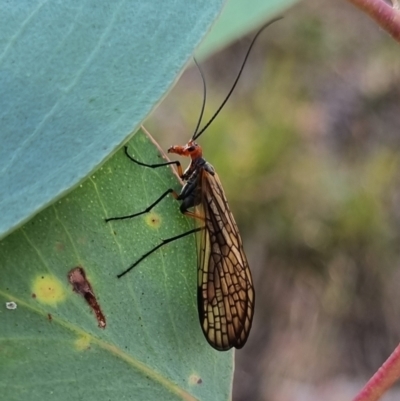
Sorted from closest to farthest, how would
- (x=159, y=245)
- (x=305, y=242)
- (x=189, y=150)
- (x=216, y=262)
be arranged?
(x=159, y=245) → (x=216, y=262) → (x=189, y=150) → (x=305, y=242)

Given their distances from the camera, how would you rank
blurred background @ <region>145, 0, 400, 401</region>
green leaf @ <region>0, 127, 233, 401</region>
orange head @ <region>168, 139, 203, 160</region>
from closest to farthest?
1. green leaf @ <region>0, 127, 233, 401</region>
2. orange head @ <region>168, 139, 203, 160</region>
3. blurred background @ <region>145, 0, 400, 401</region>

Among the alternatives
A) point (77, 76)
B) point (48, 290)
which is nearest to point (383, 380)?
point (48, 290)

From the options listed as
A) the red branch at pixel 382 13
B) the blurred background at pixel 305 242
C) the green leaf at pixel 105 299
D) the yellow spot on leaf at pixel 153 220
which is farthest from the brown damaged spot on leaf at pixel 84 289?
the blurred background at pixel 305 242

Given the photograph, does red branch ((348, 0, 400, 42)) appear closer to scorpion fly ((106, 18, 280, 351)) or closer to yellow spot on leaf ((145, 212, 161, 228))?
scorpion fly ((106, 18, 280, 351))

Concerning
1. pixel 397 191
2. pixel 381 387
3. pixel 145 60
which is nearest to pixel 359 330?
pixel 397 191

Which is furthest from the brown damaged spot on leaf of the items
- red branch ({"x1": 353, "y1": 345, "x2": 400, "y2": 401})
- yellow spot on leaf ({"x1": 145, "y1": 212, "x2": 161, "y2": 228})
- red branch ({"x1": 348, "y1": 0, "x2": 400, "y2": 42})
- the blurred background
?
the blurred background

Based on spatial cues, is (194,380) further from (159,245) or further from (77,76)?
(77,76)

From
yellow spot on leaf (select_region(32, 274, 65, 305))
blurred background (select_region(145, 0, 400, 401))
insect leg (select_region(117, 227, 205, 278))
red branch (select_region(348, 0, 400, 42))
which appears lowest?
blurred background (select_region(145, 0, 400, 401))

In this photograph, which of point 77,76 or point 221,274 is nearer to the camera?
point 77,76
